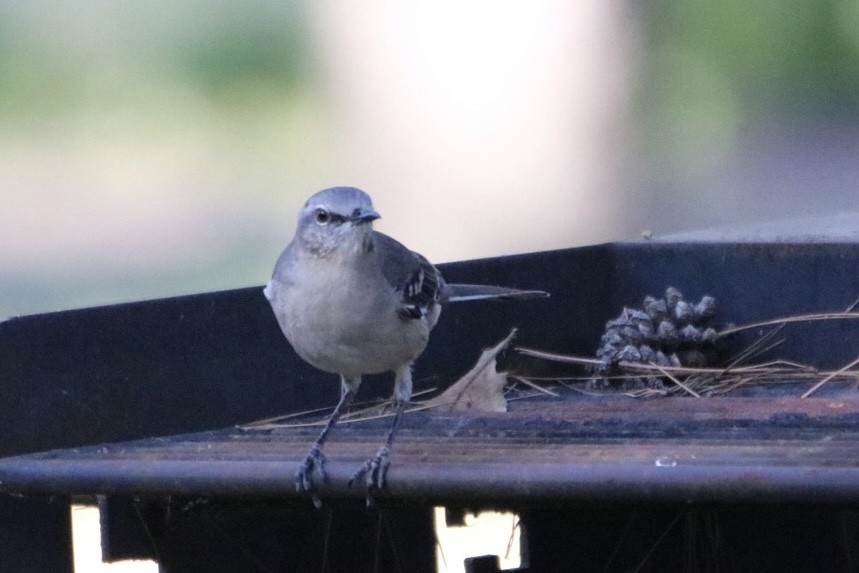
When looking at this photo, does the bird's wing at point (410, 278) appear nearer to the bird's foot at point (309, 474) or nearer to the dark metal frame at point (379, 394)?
the dark metal frame at point (379, 394)

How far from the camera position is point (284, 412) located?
14.5 ft

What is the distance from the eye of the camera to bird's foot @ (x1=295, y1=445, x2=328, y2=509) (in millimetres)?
2918

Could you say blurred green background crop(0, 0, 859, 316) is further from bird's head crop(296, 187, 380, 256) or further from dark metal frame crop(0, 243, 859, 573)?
bird's head crop(296, 187, 380, 256)

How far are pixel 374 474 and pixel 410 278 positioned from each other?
68.3 inches

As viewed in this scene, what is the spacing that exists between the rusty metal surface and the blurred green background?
6982 mm

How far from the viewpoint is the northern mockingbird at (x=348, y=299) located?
14.0 ft

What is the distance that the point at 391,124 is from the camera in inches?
462

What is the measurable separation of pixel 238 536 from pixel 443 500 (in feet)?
3.68

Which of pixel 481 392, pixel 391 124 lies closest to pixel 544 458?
pixel 481 392

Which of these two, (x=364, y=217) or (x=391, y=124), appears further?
(x=391, y=124)

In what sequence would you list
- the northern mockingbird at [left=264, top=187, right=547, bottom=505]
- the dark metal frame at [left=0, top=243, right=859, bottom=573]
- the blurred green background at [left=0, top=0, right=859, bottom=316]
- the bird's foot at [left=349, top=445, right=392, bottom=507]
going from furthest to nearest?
the blurred green background at [left=0, top=0, right=859, bottom=316]
the northern mockingbird at [left=264, top=187, right=547, bottom=505]
the dark metal frame at [left=0, top=243, right=859, bottom=573]
the bird's foot at [left=349, top=445, right=392, bottom=507]

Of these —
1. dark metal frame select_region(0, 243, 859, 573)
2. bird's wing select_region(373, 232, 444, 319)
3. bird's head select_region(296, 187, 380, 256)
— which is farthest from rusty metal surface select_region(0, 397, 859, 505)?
bird's head select_region(296, 187, 380, 256)

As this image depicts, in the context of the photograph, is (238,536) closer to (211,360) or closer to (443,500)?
(211,360)

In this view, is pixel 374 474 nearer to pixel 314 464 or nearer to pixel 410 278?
pixel 314 464
